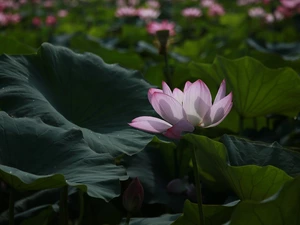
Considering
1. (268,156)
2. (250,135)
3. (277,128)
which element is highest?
(268,156)

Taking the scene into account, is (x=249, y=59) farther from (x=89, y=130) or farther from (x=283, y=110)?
(x=89, y=130)

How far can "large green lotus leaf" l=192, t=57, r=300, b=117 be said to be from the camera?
5.11ft

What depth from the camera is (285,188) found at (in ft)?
3.09

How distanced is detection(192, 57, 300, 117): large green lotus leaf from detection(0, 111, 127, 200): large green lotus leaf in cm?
48

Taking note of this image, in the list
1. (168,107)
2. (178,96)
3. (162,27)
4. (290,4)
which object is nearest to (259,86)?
(178,96)

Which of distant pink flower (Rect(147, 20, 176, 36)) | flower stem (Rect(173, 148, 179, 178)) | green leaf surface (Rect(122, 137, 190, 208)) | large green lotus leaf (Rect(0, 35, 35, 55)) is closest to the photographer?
green leaf surface (Rect(122, 137, 190, 208))

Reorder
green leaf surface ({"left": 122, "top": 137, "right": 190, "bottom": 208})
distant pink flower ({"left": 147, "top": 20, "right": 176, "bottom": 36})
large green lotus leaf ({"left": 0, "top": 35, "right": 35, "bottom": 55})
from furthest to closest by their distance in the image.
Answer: distant pink flower ({"left": 147, "top": 20, "right": 176, "bottom": 36}), large green lotus leaf ({"left": 0, "top": 35, "right": 35, "bottom": 55}), green leaf surface ({"left": 122, "top": 137, "right": 190, "bottom": 208})

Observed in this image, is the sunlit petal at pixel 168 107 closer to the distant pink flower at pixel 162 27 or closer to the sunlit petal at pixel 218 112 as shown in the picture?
the sunlit petal at pixel 218 112

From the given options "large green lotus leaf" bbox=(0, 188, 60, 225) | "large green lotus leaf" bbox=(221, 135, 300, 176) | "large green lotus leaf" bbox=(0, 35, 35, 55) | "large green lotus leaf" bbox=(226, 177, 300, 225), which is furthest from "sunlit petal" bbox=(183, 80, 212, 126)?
"large green lotus leaf" bbox=(0, 35, 35, 55)

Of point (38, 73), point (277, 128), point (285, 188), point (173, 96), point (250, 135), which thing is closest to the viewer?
point (285, 188)

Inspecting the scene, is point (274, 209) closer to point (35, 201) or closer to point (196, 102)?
point (196, 102)

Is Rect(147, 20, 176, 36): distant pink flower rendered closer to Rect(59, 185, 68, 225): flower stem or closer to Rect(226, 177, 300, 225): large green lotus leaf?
Rect(59, 185, 68, 225): flower stem

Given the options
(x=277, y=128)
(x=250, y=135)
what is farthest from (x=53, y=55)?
(x=277, y=128)

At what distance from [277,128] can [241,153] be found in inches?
31.0
